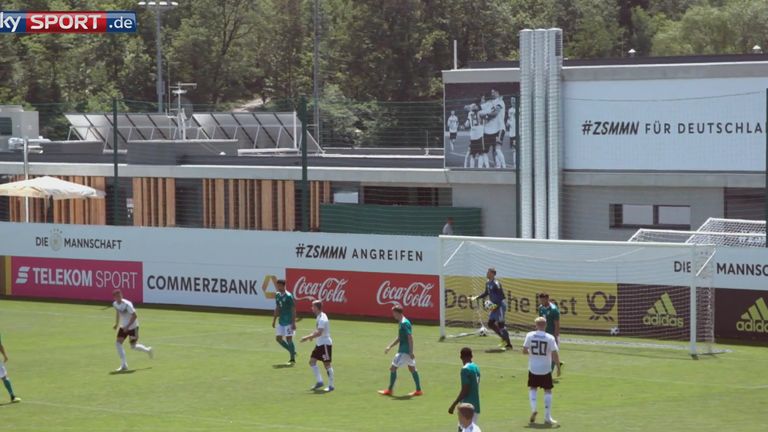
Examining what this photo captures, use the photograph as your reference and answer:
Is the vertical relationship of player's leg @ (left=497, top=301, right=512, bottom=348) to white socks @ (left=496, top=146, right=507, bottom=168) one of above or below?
below

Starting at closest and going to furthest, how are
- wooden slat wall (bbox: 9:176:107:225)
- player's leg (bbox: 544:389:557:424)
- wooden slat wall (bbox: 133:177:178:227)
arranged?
player's leg (bbox: 544:389:557:424) → wooden slat wall (bbox: 133:177:178:227) → wooden slat wall (bbox: 9:176:107:225)

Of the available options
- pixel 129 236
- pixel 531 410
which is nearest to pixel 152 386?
pixel 531 410

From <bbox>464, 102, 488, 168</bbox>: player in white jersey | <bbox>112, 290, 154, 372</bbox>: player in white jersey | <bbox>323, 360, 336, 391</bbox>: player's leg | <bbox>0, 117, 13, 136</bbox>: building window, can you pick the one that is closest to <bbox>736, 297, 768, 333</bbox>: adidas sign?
<bbox>323, 360, 336, 391</bbox>: player's leg

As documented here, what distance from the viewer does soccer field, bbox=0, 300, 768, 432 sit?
68.7 feet

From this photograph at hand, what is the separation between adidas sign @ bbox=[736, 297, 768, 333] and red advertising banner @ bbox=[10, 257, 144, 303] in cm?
1793

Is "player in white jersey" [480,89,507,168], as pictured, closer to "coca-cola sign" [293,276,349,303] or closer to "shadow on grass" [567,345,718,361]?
"coca-cola sign" [293,276,349,303]

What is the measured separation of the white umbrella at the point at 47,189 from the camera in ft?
147

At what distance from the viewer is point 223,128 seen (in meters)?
57.9

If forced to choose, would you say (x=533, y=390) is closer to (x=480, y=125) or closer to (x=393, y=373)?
(x=393, y=373)

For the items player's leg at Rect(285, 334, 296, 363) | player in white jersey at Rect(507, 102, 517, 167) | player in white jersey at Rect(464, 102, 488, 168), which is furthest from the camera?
player in white jersey at Rect(464, 102, 488, 168)

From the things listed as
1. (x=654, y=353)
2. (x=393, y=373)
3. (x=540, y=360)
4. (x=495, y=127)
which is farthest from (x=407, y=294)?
(x=540, y=360)

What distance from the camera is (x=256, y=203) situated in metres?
46.3

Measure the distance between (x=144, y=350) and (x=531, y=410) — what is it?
371 inches

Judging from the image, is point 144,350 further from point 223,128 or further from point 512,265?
point 223,128
